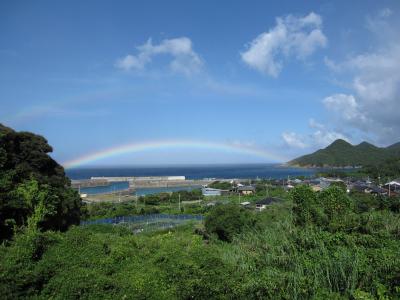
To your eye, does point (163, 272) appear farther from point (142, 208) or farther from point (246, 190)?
point (246, 190)

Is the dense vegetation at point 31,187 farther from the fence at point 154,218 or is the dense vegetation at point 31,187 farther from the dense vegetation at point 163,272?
the fence at point 154,218

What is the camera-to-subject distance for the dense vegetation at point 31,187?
10.9 meters

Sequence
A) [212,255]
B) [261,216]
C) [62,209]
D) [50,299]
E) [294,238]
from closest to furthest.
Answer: [50,299] < [212,255] < [294,238] < [62,209] < [261,216]

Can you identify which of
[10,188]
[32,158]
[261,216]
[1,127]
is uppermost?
[1,127]

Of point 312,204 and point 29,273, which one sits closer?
point 29,273

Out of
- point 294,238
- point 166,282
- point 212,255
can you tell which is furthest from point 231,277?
point 294,238

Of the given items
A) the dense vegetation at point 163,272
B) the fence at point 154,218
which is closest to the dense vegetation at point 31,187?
the dense vegetation at point 163,272

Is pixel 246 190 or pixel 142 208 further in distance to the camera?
pixel 246 190

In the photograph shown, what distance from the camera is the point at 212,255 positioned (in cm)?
508

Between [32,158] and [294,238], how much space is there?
11501 mm

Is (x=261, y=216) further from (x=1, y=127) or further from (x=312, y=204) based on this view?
(x=1, y=127)

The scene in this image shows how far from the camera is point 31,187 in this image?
1112cm

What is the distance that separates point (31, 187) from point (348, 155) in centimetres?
12180

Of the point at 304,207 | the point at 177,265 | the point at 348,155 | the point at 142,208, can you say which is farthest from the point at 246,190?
the point at 348,155
